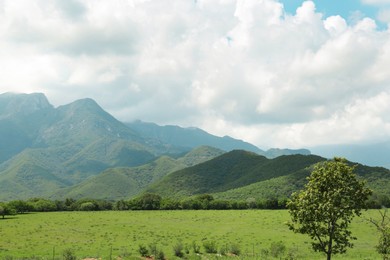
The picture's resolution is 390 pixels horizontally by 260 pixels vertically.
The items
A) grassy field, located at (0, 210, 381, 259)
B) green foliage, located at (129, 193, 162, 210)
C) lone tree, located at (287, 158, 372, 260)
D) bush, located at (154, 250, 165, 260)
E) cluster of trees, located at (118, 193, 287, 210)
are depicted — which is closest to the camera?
lone tree, located at (287, 158, 372, 260)

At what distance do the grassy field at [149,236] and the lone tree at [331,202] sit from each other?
24.0 m

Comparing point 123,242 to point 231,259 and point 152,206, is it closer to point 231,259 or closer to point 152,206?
point 231,259

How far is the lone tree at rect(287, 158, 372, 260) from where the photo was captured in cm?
2611

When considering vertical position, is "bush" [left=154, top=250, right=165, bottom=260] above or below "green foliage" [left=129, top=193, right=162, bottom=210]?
below

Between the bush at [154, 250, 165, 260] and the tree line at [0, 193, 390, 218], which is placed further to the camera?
the tree line at [0, 193, 390, 218]

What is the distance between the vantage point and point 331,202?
26.0 m

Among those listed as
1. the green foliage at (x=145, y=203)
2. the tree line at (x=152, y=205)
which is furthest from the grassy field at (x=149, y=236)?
the green foliage at (x=145, y=203)

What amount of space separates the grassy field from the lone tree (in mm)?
23955

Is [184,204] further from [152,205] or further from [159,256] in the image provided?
[159,256]

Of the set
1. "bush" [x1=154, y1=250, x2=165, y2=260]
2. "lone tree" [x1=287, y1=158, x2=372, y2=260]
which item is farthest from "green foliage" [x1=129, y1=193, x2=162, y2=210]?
"lone tree" [x1=287, y1=158, x2=372, y2=260]

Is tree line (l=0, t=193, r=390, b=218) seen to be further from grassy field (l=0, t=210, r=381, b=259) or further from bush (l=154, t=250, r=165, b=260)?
bush (l=154, t=250, r=165, b=260)

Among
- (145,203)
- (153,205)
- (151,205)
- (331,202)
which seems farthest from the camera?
(151,205)

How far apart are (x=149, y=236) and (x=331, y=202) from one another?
177 ft

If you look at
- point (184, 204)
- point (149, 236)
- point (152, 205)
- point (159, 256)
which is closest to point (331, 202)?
point (159, 256)
